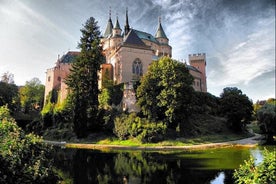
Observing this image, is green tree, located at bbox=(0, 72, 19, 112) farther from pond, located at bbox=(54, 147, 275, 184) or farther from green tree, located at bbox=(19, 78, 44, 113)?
pond, located at bbox=(54, 147, 275, 184)

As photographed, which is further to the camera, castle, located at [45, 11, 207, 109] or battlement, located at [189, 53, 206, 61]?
battlement, located at [189, 53, 206, 61]

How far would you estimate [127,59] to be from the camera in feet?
116

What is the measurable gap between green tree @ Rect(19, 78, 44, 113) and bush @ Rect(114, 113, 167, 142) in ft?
106

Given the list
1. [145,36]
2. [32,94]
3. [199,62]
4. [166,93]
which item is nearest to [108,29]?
[145,36]

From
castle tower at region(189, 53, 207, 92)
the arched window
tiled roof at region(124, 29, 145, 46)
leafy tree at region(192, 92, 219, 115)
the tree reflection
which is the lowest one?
the tree reflection

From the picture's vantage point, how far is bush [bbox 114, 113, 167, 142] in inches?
1008

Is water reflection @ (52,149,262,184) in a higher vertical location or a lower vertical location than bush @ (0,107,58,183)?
lower

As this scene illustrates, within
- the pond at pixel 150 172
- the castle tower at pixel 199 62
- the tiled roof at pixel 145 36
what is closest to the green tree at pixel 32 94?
the tiled roof at pixel 145 36

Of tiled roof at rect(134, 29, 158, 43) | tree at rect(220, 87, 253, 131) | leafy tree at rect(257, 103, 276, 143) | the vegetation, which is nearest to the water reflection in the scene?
the vegetation

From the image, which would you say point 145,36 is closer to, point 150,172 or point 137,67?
point 137,67

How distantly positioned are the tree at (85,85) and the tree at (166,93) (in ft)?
20.9

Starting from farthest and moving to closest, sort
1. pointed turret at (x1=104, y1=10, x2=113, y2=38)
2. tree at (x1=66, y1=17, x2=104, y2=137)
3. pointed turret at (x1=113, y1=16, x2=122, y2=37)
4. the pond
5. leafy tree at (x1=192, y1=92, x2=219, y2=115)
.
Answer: pointed turret at (x1=104, y1=10, x2=113, y2=38) < pointed turret at (x1=113, y1=16, x2=122, y2=37) < leafy tree at (x1=192, y1=92, x2=219, y2=115) < tree at (x1=66, y1=17, x2=104, y2=137) < the pond

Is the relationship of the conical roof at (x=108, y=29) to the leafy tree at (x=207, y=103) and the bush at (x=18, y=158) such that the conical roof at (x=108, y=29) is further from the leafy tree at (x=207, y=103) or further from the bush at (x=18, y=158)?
the bush at (x=18, y=158)

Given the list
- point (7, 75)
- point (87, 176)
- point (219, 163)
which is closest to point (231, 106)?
point (219, 163)
